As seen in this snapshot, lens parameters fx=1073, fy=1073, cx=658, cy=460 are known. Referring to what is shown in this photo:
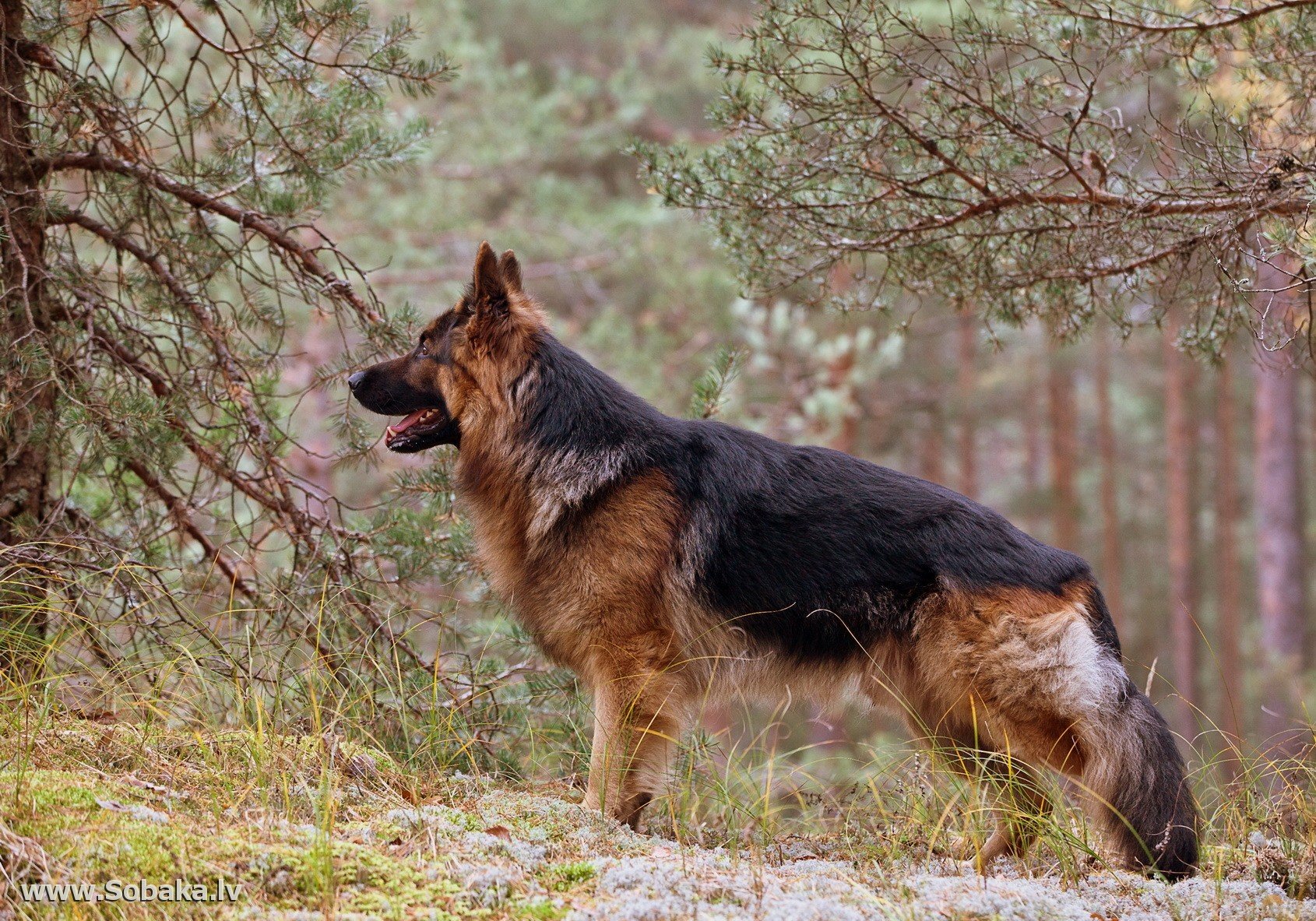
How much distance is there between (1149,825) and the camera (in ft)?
13.8

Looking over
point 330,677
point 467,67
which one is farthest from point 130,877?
point 467,67

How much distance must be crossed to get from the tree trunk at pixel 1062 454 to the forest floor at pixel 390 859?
56.8 ft

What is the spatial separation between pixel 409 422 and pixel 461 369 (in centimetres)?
36

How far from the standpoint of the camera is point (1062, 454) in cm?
2153

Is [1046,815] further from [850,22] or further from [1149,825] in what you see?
[850,22]

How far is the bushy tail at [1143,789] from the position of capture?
13.6 ft

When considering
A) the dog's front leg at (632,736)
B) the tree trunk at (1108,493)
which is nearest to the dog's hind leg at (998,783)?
the dog's front leg at (632,736)

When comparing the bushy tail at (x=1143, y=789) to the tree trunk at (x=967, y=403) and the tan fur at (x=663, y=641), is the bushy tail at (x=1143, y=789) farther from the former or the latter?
the tree trunk at (x=967, y=403)

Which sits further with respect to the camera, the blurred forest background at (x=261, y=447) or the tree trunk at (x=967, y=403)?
the tree trunk at (x=967, y=403)

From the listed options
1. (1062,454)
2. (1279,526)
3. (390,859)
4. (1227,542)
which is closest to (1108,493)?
(1062,454)

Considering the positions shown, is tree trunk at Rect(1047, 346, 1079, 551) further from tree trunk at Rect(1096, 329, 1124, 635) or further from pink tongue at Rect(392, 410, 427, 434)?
pink tongue at Rect(392, 410, 427, 434)

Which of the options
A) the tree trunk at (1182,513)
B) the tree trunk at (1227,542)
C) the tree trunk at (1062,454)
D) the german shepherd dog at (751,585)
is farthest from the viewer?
the tree trunk at (1062,454)

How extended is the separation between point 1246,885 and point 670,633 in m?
2.33

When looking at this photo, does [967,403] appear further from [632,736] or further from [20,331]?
[20,331]
